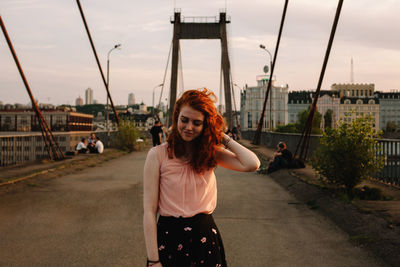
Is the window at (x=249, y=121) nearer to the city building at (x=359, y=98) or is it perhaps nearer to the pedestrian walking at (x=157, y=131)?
the city building at (x=359, y=98)

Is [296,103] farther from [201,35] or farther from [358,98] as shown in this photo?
[201,35]

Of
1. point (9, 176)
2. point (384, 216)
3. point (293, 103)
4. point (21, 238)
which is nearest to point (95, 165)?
point (9, 176)

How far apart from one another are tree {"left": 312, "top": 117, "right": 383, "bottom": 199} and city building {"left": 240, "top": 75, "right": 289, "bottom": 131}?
15335 centimetres

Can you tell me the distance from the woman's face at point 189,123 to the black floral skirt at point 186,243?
0.46 meters

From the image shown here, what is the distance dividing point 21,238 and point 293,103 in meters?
157

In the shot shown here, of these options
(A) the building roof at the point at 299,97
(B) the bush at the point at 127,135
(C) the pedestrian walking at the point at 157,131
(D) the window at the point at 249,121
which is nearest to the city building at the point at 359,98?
(A) the building roof at the point at 299,97

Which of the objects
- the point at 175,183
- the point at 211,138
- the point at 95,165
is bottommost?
the point at 95,165

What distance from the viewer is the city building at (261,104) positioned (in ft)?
541

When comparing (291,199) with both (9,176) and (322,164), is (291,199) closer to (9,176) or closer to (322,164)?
(322,164)

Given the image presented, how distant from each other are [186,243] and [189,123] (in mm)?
655

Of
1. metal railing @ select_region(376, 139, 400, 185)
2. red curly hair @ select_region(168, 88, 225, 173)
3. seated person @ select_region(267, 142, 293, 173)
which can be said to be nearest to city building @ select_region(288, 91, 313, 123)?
seated person @ select_region(267, 142, 293, 173)

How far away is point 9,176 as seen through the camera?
11.8m

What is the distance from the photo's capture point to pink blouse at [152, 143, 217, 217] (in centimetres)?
242

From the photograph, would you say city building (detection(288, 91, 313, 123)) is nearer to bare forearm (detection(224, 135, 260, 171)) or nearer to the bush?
the bush
